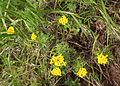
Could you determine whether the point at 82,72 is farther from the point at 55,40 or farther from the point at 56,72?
the point at 55,40

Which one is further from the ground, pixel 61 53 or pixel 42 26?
pixel 42 26

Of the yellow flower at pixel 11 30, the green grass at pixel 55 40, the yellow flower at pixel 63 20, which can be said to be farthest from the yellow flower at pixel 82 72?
the yellow flower at pixel 11 30

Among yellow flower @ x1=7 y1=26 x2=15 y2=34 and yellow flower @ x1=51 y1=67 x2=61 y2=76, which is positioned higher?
yellow flower @ x1=7 y1=26 x2=15 y2=34

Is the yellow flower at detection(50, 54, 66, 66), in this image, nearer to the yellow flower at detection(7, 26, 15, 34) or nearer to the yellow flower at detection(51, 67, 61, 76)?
the yellow flower at detection(51, 67, 61, 76)

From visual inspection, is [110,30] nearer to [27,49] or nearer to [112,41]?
[112,41]

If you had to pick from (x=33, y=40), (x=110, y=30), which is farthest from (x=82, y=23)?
(x=33, y=40)

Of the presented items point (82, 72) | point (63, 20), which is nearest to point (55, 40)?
point (63, 20)

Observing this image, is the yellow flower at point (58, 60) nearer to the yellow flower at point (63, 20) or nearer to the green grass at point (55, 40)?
the green grass at point (55, 40)

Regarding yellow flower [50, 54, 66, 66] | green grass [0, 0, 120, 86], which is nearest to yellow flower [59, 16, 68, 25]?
green grass [0, 0, 120, 86]

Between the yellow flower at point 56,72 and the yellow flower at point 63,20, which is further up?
the yellow flower at point 63,20
